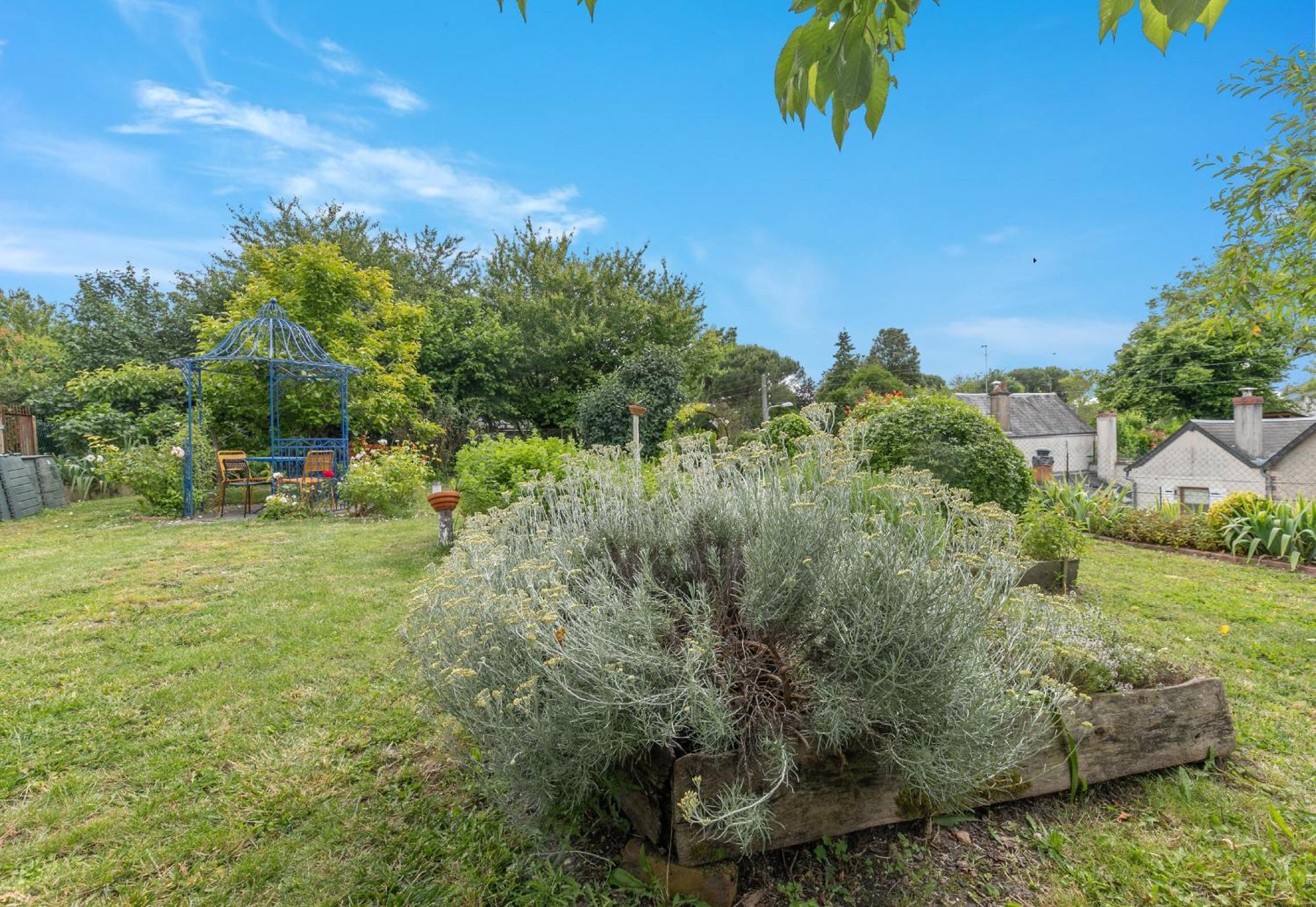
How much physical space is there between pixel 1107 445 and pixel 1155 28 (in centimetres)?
2221

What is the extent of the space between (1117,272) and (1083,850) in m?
7.53

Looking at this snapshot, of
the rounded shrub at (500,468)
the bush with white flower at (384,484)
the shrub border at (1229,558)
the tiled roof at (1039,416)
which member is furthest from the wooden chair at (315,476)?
the tiled roof at (1039,416)

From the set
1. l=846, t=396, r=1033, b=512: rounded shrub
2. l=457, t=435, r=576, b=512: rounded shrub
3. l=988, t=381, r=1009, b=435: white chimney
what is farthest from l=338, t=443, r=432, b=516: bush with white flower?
l=988, t=381, r=1009, b=435: white chimney

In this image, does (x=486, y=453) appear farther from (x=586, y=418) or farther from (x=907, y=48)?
(x=586, y=418)

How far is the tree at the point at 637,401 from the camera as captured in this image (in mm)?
12984

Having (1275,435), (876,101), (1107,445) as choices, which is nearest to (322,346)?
(876,101)

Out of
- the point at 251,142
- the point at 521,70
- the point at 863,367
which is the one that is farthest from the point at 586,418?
the point at 863,367

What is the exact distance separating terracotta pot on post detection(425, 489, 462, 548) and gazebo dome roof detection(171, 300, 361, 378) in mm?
5233

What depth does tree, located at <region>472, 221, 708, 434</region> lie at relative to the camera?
1614 centimetres

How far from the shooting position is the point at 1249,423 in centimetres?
1304

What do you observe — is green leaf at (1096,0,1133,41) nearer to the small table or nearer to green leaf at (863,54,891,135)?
green leaf at (863,54,891,135)

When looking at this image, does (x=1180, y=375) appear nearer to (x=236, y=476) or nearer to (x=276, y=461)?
(x=276, y=461)

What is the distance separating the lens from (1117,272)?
6.84 m

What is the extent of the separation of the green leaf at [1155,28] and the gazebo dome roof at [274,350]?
403 inches
